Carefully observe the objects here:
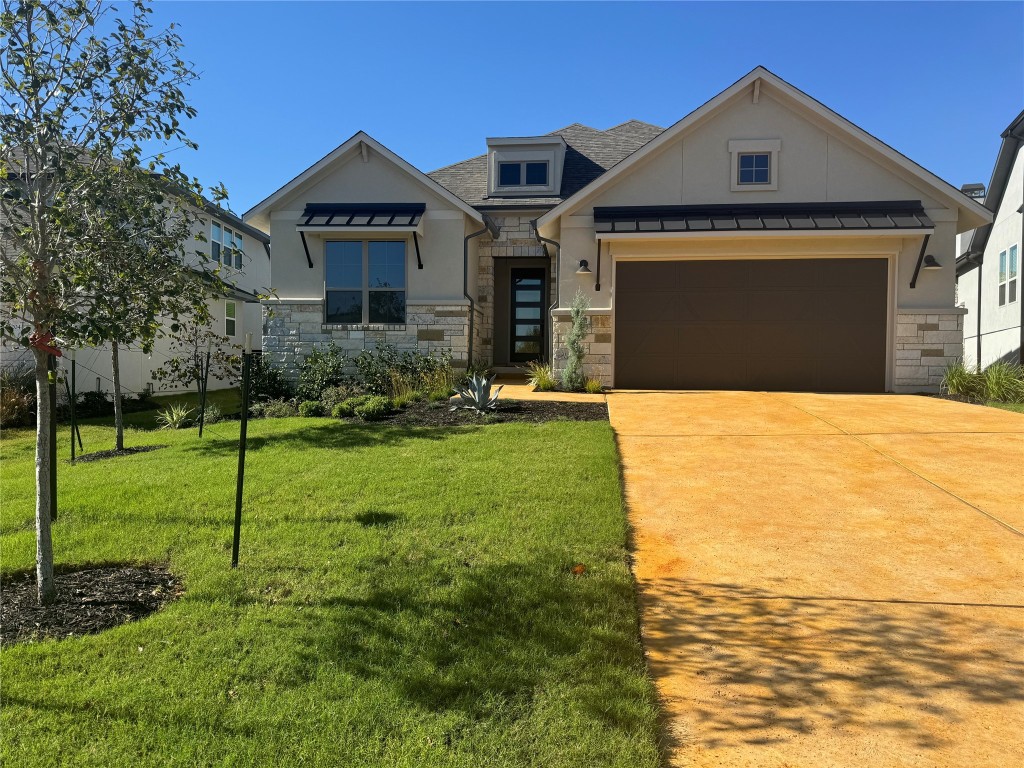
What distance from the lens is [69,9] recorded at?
3.54m

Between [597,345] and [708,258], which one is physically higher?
[708,258]

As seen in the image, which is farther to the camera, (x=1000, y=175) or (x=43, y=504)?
(x=1000, y=175)

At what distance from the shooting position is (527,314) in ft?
56.2

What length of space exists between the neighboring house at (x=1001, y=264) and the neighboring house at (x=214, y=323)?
1760cm

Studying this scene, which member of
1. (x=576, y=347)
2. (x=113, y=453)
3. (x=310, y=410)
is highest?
(x=576, y=347)

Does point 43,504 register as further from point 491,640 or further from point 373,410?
point 373,410

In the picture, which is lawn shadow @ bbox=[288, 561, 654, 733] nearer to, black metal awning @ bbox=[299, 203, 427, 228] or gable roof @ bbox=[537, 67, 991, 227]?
gable roof @ bbox=[537, 67, 991, 227]

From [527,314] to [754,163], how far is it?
669 centimetres

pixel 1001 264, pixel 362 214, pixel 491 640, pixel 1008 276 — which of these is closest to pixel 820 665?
pixel 491 640

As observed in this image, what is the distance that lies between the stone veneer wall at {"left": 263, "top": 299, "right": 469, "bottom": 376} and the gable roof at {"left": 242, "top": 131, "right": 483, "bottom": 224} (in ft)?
7.30

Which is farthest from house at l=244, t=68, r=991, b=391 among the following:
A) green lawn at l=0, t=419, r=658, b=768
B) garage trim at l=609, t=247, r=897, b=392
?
green lawn at l=0, t=419, r=658, b=768

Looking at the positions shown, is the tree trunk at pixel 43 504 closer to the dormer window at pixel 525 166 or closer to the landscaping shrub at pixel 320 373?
the landscaping shrub at pixel 320 373

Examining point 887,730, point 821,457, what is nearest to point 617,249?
point 821,457

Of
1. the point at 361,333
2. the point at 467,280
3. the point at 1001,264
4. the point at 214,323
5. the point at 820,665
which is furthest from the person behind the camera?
the point at 214,323
